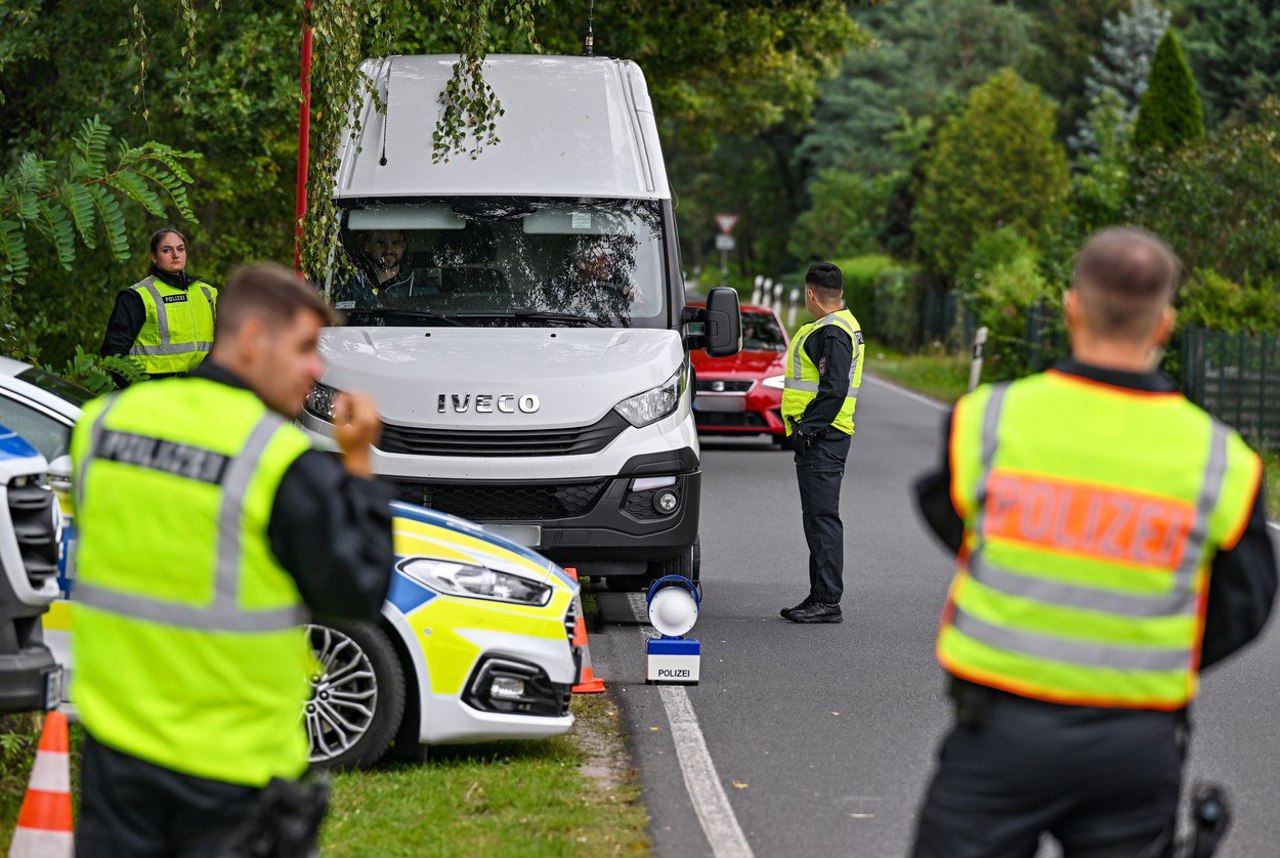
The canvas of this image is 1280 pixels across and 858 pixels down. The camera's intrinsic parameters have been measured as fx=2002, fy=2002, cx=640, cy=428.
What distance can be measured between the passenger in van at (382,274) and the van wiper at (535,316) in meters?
0.31

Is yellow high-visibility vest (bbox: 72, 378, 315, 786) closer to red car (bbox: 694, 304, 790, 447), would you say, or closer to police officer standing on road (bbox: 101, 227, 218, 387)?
police officer standing on road (bbox: 101, 227, 218, 387)

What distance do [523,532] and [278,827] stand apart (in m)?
6.25

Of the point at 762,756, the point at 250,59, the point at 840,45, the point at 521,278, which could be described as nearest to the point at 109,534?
the point at 762,756

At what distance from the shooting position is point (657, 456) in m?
Result: 9.95

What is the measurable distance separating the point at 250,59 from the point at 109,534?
1276cm

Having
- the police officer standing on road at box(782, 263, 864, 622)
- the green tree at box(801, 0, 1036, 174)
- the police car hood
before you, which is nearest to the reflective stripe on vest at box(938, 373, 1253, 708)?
the police car hood

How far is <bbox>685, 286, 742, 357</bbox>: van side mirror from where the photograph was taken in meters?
10.7

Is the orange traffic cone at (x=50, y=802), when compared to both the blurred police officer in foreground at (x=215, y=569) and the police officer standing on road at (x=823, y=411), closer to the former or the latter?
the blurred police officer in foreground at (x=215, y=569)

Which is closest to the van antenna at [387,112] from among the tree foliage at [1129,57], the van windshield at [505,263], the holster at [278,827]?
the van windshield at [505,263]

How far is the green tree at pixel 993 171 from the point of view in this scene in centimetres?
4756

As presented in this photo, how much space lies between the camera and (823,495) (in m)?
10.5

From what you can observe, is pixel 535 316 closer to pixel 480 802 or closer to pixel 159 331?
pixel 159 331

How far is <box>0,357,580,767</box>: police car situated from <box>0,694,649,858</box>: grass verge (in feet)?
0.56

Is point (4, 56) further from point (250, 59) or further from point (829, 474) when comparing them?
point (829, 474)
